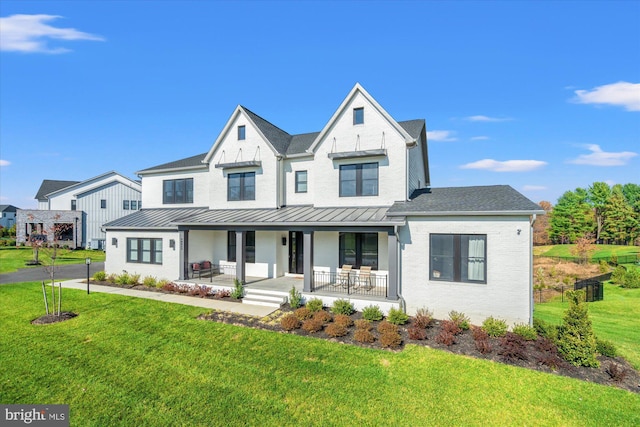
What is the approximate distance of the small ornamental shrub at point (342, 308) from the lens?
12602 mm

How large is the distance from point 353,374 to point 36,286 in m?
19.7

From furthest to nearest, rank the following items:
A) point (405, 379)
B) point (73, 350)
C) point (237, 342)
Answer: point (237, 342) → point (73, 350) → point (405, 379)

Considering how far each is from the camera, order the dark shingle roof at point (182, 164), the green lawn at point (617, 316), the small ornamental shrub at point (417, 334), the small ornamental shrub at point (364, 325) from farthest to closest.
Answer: the dark shingle roof at point (182, 164) → the green lawn at point (617, 316) → the small ornamental shrub at point (364, 325) → the small ornamental shrub at point (417, 334)

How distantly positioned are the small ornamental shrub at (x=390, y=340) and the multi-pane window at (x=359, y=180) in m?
7.57

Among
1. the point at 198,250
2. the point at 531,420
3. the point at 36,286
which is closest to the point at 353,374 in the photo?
the point at 531,420

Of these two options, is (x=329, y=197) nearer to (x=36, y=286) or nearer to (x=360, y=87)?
(x=360, y=87)

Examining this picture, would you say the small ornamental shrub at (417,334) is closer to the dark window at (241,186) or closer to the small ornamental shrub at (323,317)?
the small ornamental shrub at (323,317)

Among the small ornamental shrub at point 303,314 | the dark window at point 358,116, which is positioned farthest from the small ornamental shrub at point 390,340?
the dark window at point 358,116

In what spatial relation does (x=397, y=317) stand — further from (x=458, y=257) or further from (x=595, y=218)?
(x=595, y=218)

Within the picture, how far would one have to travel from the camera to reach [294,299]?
1354 centimetres

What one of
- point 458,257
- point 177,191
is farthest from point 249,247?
point 458,257

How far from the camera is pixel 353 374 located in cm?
831

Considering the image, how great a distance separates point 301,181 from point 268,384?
12234 millimetres

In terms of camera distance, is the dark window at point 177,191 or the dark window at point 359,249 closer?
the dark window at point 359,249
